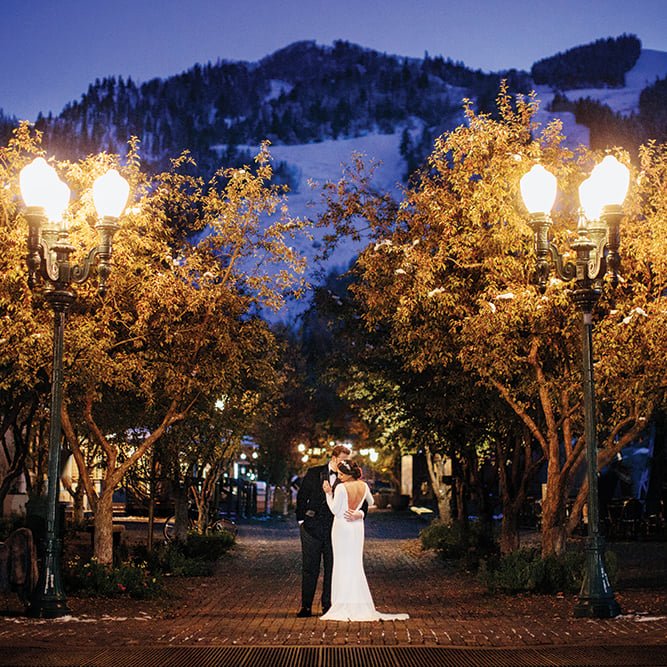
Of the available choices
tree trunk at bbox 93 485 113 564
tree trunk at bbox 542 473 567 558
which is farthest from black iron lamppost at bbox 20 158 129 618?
tree trunk at bbox 542 473 567 558

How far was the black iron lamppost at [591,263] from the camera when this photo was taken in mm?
10594

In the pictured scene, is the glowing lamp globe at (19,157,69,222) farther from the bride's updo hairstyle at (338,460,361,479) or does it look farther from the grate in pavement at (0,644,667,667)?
the grate in pavement at (0,644,667,667)

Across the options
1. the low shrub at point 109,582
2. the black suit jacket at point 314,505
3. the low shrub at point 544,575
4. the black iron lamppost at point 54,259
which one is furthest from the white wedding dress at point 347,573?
the low shrub at point 109,582

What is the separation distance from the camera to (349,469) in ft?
37.2

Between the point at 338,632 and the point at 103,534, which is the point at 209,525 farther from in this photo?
the point at 338,632

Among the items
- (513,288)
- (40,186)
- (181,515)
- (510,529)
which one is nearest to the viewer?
(40,186)

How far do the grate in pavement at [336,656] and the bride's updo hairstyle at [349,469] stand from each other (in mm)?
2819

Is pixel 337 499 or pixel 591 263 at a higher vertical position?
pixel 591 263

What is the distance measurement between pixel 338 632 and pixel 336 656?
5.53ft

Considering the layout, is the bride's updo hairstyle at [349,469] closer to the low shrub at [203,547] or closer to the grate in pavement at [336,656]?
the grate in pavement at [336,656]

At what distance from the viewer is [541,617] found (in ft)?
36.8

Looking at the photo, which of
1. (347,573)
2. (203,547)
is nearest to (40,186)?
(347,573)

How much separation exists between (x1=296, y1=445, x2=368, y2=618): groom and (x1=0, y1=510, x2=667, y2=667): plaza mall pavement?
1.17ft

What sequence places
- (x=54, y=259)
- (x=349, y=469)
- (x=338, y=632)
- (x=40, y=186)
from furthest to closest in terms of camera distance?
(x=54, y=259)
(x=349, y=469)
(x=40, y=186)
(x=338, y=632)
